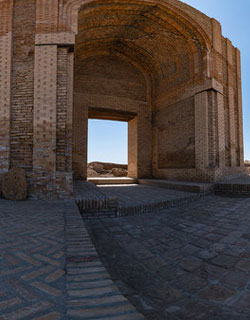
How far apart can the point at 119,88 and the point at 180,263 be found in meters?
9.39

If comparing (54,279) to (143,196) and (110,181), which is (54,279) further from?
(110,181)

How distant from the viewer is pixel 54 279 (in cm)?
129

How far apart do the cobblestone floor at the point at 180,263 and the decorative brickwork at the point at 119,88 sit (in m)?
2.44

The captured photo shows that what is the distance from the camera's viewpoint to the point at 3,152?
4.68m

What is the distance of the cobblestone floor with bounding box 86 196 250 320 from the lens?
1.39 meters

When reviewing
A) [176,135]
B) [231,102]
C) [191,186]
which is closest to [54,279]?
[191,186]

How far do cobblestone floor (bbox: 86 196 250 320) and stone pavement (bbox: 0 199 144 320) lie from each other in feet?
1.44

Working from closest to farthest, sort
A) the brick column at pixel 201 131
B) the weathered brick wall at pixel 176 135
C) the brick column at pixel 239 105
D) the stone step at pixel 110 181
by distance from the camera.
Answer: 1. the brick column at pixel 201 131
2. the weathered brick wall at pixel 176 135
3. the stone step at pixel 110 181
4. the brick column at pixel 239 105

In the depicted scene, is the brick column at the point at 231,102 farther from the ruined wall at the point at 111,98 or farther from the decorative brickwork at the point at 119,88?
the ruined wall at the point at 111,98

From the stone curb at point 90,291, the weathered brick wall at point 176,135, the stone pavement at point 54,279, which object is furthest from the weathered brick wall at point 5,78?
the weathered brick wall at point 176,135

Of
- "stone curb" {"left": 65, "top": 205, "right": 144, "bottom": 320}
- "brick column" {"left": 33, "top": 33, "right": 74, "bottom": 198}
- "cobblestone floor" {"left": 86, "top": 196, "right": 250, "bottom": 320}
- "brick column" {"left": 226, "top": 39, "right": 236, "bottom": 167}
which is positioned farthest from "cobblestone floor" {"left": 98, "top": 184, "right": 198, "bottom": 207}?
"brick column" {"left": 226, "top": 39, "right": 236, "bottom": 167}

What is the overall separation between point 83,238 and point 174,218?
2.44 metres

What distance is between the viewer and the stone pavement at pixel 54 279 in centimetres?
97

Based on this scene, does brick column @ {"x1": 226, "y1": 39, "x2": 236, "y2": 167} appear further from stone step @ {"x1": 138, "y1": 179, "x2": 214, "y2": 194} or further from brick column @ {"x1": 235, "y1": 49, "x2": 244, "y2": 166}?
stone step @ {"x1": 138, "y1": 179, "x2": 214, "y2": 194}
